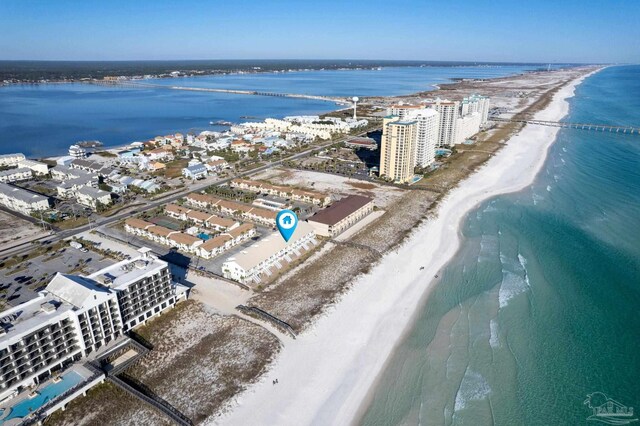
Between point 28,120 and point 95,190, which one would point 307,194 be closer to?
point 95,190

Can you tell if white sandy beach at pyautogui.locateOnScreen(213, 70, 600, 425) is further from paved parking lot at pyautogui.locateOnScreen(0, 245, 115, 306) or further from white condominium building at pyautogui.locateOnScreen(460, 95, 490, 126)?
white condominium building at pyautogui.locateOnScreen(460, 95, 490, 126)

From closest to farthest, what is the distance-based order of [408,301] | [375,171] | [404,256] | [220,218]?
1. [408,301]
2. [404,256]
3. [220,218]
4. [375,171]

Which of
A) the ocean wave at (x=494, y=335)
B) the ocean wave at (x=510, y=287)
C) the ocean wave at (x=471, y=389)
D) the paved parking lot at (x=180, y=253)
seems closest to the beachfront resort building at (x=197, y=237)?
the paved parking lot at (x=180, y=253)

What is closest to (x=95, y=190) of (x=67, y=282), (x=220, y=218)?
(x=220, y=218)

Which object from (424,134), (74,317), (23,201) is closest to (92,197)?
(23,201)

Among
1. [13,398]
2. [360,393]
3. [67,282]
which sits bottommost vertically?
[360,393]

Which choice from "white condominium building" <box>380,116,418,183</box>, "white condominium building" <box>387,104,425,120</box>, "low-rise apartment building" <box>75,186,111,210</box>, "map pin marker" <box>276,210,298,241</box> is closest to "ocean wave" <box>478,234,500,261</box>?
"map pin marker" <box>276,210,298,241</box>
